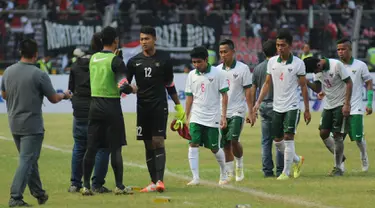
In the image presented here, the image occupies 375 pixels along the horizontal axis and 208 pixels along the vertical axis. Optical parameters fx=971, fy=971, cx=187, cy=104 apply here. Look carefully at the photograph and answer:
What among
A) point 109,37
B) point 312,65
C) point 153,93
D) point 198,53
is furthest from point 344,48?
point 109,37

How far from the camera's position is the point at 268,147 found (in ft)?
49.6

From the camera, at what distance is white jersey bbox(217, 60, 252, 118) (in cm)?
1452

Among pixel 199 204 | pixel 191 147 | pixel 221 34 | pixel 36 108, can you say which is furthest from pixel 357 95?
pixel 221 34

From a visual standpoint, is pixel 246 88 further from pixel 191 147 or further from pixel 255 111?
pixel 191 147

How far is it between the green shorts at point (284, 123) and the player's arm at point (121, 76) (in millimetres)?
3155

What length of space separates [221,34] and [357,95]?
21083mm

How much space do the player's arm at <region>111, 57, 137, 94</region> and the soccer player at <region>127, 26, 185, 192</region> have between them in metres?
0.82

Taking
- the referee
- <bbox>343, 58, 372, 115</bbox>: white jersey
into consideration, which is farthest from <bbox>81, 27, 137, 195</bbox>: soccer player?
<bbox>343, 58, 372, 115</bbox>: white jersey

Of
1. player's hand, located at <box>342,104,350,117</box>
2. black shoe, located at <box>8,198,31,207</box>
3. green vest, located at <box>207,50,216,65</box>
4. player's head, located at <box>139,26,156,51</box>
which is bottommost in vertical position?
green vest, located at <box>207,50,216,65</box>

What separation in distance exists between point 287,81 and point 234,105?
0.87 meters

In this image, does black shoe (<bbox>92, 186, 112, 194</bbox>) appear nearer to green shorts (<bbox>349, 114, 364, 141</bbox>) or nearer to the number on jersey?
the number on jersey

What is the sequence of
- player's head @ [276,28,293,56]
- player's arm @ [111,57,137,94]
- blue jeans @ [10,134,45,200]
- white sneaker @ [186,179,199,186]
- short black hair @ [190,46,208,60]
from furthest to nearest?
player's head @ [276,28,293,56]
white sneaker @ [186,179,199,186]
short black hair @ [190,46,208,60]
player's arm @ [111,57,137,94]
blue jeans @ [10,134,45,200]

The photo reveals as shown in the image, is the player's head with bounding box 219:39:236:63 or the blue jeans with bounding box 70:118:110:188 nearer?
the blue jeans with bounding box 70:118:110:188

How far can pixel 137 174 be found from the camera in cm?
1538
